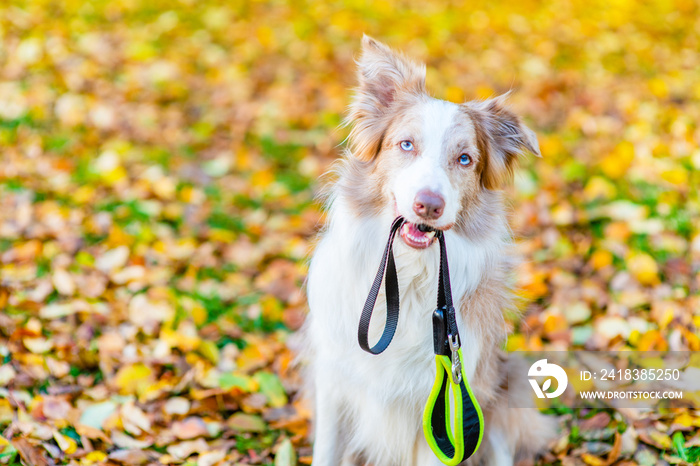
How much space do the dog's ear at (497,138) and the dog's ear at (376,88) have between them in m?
0.32

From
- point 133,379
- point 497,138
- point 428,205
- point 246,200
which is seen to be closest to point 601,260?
point 497,138

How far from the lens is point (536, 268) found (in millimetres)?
4555

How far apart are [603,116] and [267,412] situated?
176 inches

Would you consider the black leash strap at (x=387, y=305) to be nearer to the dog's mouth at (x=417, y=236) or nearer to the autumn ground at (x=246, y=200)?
the dog's mouth at (x=417, y=236)

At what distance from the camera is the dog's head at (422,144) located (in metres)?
2.46

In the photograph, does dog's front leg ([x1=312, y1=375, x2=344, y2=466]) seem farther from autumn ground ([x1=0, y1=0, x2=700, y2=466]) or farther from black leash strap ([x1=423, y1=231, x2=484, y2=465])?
black leash strap ([x1=423, y1=231, x2=484, y2=465])

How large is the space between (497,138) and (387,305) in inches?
40.1

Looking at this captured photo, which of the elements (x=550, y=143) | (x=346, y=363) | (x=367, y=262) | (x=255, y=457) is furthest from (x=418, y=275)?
(x=550, y=143)

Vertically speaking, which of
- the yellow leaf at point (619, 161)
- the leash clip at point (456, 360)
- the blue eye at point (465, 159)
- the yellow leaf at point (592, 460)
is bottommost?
the yellow leaf at point (592, 460)

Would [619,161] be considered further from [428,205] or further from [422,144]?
[428,205]

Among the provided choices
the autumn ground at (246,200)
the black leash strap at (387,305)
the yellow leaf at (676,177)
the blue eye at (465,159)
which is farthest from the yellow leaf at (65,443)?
the yellow leaf at (676,177)

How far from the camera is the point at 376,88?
2965mm

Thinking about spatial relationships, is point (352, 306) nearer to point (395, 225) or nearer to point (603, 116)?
point (395, 225)

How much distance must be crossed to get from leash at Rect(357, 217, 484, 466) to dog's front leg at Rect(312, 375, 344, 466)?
0.55 m
